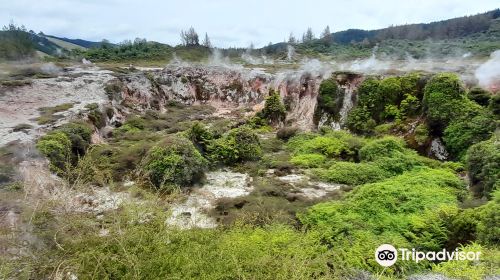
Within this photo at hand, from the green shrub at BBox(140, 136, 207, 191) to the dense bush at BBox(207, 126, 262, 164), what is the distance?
207 centimetres

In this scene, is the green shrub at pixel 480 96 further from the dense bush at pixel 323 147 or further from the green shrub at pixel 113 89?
the green shrub at pixel 113 89

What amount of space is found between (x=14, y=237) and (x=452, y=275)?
26.1ft

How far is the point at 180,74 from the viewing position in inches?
1679

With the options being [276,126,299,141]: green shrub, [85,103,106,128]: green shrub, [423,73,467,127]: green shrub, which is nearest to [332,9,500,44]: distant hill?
[276,126,299,141]: green shrub

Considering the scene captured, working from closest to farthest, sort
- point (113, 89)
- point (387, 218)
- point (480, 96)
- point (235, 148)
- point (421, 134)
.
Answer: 1. point (387, 218)
2. point (480, 96)
3. point (421, 134)
4. point (235, 148)
5. point (113, 89)

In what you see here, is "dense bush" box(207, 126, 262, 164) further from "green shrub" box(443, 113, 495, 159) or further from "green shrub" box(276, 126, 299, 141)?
"green shrub" box(443, 113, 495, 159)

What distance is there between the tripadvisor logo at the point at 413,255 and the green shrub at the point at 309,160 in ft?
31.4

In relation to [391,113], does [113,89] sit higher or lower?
lower

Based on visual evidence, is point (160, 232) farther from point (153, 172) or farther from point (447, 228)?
point (153, 172)

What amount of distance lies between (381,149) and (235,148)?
7349mm

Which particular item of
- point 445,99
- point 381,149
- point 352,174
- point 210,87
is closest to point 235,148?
point 352,174

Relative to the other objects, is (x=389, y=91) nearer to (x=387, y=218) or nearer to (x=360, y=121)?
(x=360, y=121)

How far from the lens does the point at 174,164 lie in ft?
53.1

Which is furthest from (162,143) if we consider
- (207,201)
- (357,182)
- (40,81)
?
(40,81)
